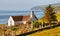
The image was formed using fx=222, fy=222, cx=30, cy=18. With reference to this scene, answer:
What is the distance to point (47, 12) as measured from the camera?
12633 millimetres

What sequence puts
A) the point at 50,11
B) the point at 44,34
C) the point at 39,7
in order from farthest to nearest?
the point at 39,7
the point at 50,11
the point at 44,34

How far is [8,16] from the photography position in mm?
18953

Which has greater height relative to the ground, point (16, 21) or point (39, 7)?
point (39, 7)

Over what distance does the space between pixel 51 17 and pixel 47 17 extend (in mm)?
240

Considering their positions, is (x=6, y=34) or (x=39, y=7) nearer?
(x=6, y=34)

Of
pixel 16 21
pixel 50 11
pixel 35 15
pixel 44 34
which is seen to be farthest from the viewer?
pixel 16 21

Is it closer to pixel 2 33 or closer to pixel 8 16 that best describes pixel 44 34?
pixel 2 33

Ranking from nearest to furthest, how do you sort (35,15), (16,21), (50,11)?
(50,11)
(35,15)
(16,21)

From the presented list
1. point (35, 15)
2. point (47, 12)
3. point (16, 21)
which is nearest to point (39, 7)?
point (47, 12)

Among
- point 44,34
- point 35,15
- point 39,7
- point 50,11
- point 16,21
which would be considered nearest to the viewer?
point 44,34

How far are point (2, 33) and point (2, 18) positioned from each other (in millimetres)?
9340

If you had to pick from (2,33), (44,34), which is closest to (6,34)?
(2,33)

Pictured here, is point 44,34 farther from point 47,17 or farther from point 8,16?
point 8,16

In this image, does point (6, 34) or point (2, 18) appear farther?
point (2, 18)
